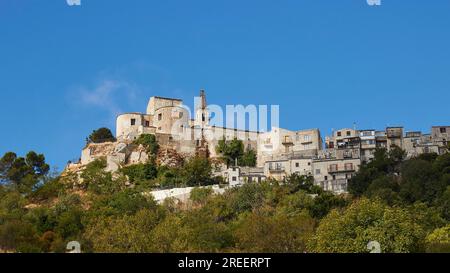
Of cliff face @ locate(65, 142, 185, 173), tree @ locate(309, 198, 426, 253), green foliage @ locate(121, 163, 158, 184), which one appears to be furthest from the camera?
cliff face @ locate(65, 142, 185, 173)

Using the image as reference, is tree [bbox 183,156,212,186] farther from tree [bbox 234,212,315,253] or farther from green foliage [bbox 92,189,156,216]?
tree [bbox 234,212,315,253]

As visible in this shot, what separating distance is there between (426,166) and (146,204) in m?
23.7

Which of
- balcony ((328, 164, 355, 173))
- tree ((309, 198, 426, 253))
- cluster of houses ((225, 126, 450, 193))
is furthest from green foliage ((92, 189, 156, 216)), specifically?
tree ((309, 198, 426, 253))

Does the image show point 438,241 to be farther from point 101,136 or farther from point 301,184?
point 101,136

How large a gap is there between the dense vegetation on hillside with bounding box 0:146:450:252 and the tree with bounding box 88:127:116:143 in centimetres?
643

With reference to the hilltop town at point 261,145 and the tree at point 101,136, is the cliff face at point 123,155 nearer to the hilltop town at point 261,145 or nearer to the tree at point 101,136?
the hilltop town at point 261,145

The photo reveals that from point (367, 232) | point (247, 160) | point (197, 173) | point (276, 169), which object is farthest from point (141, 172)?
point (367, 232)

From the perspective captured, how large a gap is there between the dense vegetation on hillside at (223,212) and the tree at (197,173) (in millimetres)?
103

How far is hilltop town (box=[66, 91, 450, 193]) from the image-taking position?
6906 cm

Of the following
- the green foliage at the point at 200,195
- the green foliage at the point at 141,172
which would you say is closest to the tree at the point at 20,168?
the green foliage at the point at 141,172

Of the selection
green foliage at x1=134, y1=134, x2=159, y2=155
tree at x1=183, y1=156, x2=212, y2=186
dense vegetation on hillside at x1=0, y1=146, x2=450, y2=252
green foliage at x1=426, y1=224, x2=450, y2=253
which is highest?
green foliage at x1=134, y1=134, x2=159, y2=155

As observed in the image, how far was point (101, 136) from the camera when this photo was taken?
271ft

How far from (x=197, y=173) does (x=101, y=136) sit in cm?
2021
